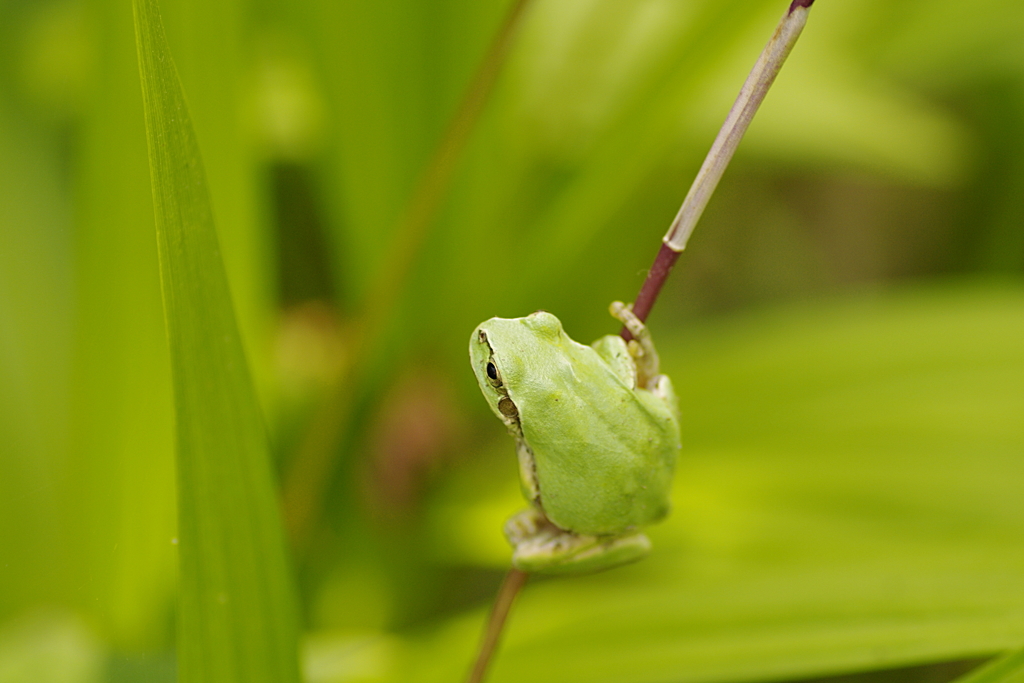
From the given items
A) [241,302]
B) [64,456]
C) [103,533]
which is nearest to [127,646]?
[103,533]

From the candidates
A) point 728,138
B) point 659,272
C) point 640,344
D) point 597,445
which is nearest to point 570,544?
point 597,445

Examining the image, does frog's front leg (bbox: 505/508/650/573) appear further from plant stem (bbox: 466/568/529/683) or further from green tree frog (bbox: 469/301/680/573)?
plant stem (bbox: 466/568/529/683)

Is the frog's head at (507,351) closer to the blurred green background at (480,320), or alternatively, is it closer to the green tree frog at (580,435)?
the green tree frog at (580,435)

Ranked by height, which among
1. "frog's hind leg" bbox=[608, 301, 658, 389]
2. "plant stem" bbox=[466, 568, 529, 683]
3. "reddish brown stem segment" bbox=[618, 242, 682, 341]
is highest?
"reddish brown stem segment" bbox=[618, 242, 682, 341]

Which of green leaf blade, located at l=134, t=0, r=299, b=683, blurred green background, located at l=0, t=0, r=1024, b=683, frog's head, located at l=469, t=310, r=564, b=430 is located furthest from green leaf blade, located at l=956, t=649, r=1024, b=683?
green leaf blade, located at l=134, t=0, r=299, b=683

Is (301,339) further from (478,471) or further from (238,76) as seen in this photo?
(238,76)

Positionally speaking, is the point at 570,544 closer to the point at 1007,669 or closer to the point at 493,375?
the point at 493,375

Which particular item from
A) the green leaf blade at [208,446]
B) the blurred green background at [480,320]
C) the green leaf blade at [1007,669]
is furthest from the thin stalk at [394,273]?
the green leaf blade at [1007,669]
